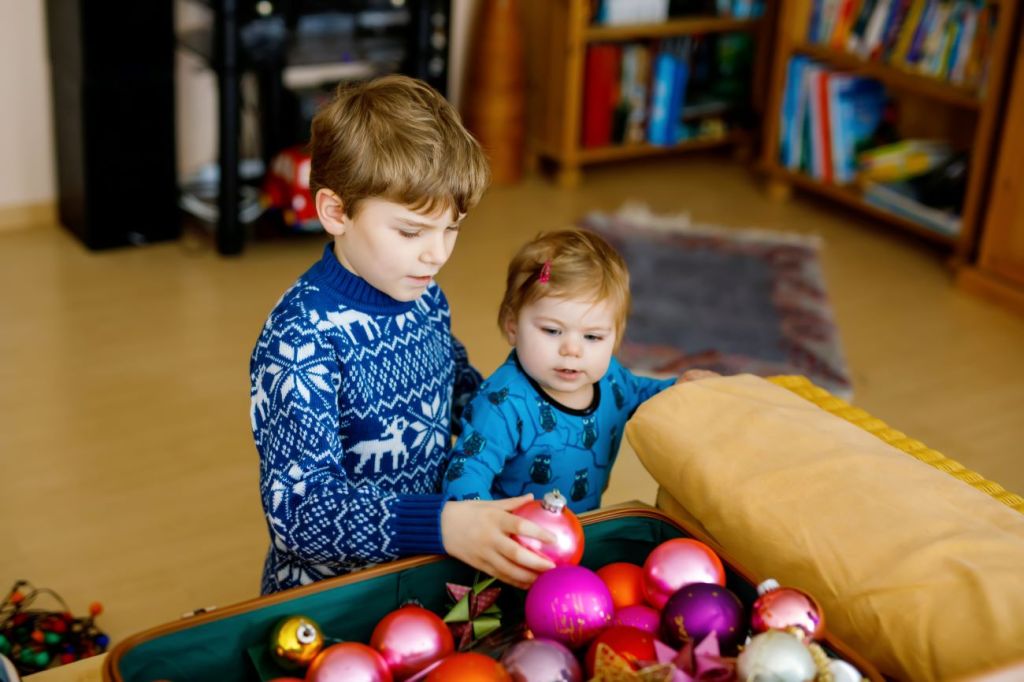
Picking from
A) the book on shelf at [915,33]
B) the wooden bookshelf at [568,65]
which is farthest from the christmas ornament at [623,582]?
the wooden bookshelf at [568,65]

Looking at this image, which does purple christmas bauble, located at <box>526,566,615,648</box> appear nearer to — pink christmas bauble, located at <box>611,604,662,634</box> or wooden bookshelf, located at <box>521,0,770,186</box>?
pink christmas bauble, located at <box>611,604,662,634</box>

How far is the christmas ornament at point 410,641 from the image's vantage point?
0.95m

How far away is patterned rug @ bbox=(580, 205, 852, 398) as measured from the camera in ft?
9.62

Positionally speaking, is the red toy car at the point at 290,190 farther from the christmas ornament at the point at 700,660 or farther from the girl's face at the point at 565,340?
the christmas ornament at the point at 700,660

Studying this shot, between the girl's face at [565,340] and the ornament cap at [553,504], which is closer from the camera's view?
the ornament cap at [553,504]

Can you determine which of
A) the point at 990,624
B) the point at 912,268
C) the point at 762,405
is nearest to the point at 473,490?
the point at 762,405

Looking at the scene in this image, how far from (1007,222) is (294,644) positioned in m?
2.89

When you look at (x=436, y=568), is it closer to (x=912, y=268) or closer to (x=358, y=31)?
(x=358, y=31)

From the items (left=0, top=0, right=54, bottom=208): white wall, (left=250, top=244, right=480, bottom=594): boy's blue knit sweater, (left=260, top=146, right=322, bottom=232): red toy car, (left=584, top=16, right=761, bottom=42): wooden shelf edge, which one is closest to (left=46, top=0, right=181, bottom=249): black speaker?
(left=0, top=0, right=54, bottom=208): white wall

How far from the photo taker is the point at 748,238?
12.2 ft

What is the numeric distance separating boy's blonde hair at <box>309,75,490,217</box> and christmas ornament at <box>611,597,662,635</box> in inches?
16.6

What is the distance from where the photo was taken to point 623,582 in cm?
103

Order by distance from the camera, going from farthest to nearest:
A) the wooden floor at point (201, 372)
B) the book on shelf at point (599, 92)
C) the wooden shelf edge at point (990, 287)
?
1. the book on shelf at point (599, 92)
2. the wooden shelf edge at point (990, 287)
3. the wooden floor at point (201, 372)

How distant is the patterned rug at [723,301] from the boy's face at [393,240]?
5.61ft
